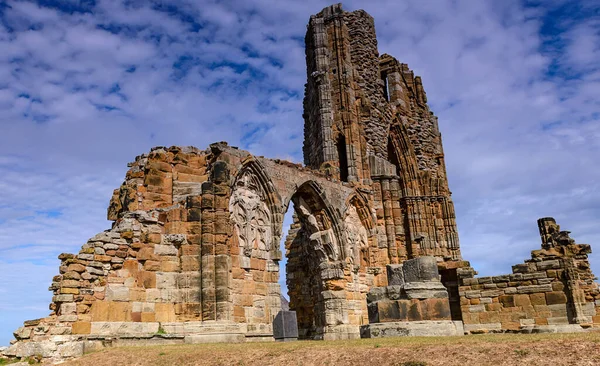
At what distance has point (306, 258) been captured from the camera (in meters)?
19.4

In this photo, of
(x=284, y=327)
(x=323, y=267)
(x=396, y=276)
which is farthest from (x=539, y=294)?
(x=323, y=267)

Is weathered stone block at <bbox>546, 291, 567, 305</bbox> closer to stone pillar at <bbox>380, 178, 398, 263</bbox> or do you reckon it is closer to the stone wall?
the stone wall

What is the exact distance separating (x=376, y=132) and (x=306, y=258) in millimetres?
5703

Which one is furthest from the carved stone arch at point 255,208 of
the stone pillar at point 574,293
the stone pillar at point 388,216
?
the stone pillar at point 574,293

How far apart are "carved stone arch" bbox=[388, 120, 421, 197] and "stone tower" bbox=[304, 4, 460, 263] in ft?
0.14

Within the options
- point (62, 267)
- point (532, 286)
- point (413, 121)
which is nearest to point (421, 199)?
point (413, 121)

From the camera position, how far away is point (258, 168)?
14.7 meters

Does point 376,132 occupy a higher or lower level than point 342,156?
higher

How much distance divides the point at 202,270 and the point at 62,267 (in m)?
2.95

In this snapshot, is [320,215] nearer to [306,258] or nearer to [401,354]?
[306,258]

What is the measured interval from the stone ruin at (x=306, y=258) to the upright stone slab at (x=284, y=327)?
226 mm

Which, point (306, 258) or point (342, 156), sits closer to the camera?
point (306, 258)

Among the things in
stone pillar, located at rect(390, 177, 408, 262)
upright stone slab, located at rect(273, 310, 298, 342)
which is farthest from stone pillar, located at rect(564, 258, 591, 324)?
stone pillar, located at rect(390, 177, 408, 262)

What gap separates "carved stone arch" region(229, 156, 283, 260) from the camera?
45.5ft
